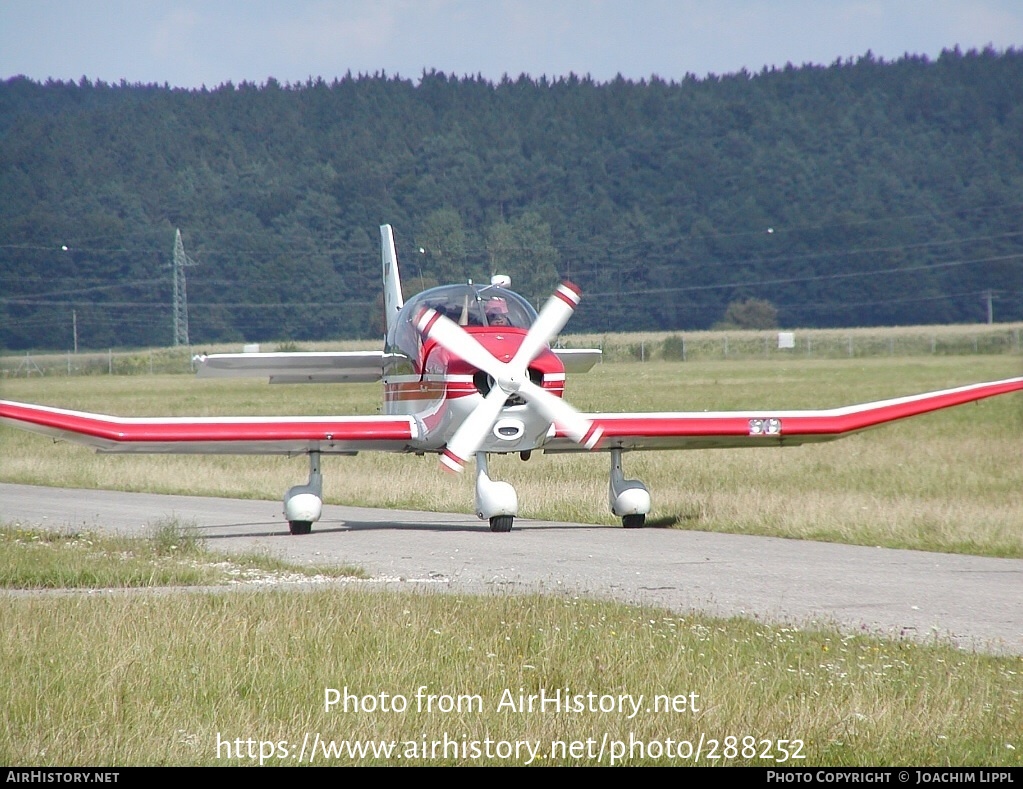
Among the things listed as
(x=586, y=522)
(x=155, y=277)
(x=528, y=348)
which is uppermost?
(x=155, y=277)

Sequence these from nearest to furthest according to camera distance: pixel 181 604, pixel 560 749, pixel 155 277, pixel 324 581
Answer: pixel 560 749 < pixel 181 604 < pixel 324 581 < pixel 155 277

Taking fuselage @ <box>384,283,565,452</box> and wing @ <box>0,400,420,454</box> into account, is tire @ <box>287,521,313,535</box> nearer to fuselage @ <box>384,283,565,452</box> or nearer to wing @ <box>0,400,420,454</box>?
wing @ <box>0,400,420,454</box>

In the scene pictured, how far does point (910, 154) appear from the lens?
362 feet

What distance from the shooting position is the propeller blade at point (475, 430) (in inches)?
554

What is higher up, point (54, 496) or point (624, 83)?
point (624, 83)

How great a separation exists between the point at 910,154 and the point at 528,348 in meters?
103

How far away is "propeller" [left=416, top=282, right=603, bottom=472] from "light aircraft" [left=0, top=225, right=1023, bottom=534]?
0.01 metres

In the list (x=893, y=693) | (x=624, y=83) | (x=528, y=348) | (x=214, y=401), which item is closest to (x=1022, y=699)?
(x=893, y=693)

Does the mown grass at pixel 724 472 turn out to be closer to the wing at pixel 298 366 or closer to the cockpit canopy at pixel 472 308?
the wing at pixel 298 366

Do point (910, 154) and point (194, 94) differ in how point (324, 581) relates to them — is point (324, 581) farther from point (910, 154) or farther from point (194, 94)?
point (910, 154)

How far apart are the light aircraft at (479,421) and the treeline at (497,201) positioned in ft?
148

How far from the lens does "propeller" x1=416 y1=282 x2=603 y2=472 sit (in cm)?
1405

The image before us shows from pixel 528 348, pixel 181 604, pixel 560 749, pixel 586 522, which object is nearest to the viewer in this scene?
pixel 560 749

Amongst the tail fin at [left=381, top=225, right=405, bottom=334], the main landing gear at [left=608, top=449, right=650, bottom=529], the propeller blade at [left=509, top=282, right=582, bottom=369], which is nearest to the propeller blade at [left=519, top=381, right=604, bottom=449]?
the propeller blade at [left=509, top=282, right=582, bottom=369]
